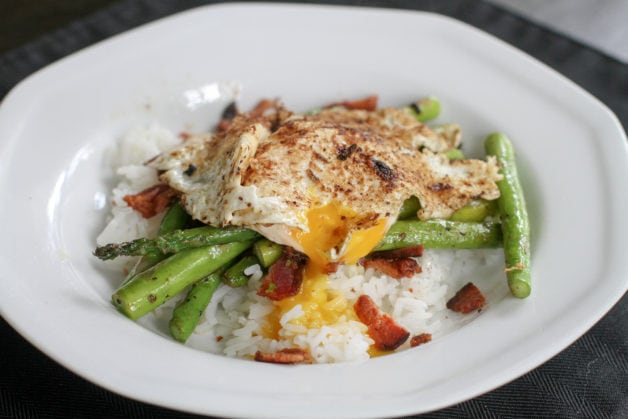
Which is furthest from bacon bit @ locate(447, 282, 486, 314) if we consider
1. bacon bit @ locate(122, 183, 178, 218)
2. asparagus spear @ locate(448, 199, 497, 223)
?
bacon bit @ locate(122, 183, 178, 218)

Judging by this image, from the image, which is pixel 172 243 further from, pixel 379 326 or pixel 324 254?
pixel 379 326

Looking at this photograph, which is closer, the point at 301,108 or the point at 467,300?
the point at 467,300

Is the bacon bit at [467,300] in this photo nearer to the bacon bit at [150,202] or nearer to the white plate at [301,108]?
the white plate at [301,108]

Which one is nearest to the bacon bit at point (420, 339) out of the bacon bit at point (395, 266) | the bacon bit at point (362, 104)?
the bacon bit at point (395, 266)

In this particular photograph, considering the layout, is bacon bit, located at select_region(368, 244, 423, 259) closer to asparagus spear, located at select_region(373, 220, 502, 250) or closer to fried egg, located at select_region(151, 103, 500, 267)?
asparagus spear, located at select_region(373, 220, 502, 250)

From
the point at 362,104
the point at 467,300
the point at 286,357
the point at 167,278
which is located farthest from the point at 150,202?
the point at 467,300

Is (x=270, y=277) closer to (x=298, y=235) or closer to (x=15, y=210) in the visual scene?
(x=298, y=235)
